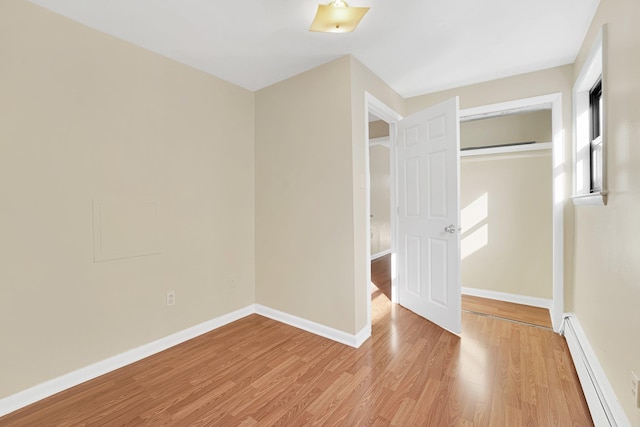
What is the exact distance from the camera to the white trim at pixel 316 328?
2.35 meters

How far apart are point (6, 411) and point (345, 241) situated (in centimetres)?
232

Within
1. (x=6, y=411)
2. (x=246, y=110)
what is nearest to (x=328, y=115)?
(x=246, y=110)

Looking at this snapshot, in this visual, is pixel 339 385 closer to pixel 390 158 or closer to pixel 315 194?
pixel 315 194

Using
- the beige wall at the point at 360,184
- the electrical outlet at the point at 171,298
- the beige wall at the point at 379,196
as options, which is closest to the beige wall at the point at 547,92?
the beige wall at the point at 360,184

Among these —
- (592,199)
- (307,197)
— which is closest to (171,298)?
(307,197)

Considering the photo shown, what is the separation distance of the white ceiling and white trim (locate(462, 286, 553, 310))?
236 centimetres

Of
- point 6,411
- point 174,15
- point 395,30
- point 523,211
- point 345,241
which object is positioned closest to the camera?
point 6,411

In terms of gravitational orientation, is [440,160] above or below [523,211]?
above

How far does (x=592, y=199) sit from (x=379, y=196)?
4.18 meters

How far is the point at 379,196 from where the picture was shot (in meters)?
5.95

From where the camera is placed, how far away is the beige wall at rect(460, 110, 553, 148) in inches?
128

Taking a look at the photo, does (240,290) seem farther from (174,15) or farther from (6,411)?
(174,15)

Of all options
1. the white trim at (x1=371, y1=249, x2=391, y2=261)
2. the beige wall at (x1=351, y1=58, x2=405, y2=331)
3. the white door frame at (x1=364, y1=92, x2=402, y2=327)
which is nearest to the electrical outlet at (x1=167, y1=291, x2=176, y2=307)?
the beige wall at (x1=351, y1=58, x2=405, y2=331)

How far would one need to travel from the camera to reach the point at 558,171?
2512 millimetres
